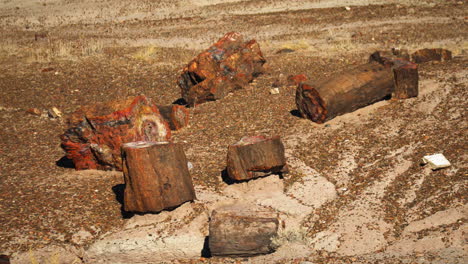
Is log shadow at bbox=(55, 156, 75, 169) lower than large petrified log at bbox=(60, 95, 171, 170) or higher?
lower

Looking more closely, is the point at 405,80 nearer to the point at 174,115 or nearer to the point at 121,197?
the point at 174,115

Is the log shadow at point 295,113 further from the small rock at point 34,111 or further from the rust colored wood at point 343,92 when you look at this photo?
the small rock at point 34,111

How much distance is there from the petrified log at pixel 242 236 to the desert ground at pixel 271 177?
0.12 meters

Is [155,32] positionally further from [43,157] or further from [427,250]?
[427,250]

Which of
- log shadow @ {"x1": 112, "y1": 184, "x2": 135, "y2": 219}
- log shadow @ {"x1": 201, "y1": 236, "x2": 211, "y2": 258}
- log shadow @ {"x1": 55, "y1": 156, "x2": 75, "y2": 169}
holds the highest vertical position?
log shadow @ {"x1": 55, "y1": 156, "x2": 75, "y2": 169}

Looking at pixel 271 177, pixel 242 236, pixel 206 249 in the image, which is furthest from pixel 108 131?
pixel 242 236

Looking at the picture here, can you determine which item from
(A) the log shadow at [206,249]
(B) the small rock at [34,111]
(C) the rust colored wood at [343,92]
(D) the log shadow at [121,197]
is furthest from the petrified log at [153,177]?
(B) the small rock at [34,111]

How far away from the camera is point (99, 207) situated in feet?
23.2

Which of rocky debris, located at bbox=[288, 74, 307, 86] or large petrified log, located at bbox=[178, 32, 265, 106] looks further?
rocky debris, located at bbox=[288, 74, 307, 86]

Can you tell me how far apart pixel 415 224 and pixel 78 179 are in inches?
189

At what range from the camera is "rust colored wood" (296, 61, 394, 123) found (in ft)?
30.7

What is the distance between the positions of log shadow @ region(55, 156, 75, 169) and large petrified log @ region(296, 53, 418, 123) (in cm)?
412

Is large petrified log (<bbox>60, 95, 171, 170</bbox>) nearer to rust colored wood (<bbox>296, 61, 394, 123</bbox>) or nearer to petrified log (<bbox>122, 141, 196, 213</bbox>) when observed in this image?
petrified log (<bbox>122, 141, 196, 213</bbox>)

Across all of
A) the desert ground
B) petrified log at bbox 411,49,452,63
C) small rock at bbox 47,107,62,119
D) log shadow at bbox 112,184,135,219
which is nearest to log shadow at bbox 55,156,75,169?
the desert ground
